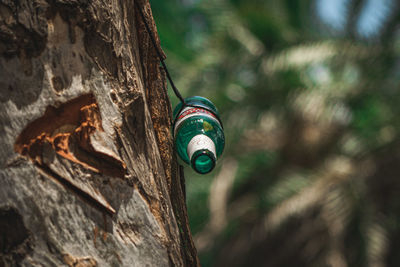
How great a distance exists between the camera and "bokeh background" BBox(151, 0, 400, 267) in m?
3.89

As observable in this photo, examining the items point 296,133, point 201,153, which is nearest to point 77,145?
point 201,153

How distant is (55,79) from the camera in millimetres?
720

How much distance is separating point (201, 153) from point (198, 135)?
55 mm

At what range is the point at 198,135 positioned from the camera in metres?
0.91

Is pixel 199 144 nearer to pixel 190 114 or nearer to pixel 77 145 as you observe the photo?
pixel 190 114

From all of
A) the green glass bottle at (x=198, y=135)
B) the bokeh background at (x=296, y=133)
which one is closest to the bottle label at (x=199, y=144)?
the green glass bottle at (x=198, y=135)

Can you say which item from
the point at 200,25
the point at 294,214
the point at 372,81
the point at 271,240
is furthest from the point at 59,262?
the point at 200,25

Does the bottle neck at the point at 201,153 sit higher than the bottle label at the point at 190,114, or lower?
lower

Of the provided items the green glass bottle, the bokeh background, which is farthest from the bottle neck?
the bokeh background

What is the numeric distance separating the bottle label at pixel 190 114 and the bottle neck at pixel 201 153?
0.07 meters

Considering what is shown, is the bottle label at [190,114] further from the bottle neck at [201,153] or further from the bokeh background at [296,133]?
the bokeh background at [296,133]

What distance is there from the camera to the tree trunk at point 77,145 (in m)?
0.68

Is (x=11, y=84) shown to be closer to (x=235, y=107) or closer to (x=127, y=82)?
(x=127, y=82)

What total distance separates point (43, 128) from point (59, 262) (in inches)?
9.8
